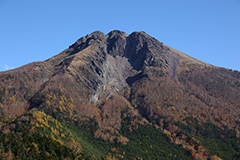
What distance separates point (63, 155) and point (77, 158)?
1556 cm

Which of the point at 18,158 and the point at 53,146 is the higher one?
the point at 53,146

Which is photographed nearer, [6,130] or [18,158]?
[18,158]

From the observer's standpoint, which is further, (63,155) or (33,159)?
(63,155)

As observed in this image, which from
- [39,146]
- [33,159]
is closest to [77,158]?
[39,146]

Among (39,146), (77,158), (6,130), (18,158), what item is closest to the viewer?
(18,158)

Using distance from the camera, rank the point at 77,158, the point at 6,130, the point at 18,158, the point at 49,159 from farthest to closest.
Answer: the point at 6,130 < the point at 77,158 < the point at 49,159 < the point at 18,158

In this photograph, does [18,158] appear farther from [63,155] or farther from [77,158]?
[77,158]

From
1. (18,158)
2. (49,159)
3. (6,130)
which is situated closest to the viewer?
(18,158)

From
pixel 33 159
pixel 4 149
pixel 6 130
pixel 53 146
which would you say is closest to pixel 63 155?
pixel 53 146

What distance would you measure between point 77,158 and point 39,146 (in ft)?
106

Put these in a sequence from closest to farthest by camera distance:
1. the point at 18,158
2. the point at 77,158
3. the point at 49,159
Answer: the point at 18,158
the point at 49,159
the point at 77,158

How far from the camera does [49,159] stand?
479 ft

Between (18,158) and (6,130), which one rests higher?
(6,130)

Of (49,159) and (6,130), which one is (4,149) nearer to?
(49,159)
